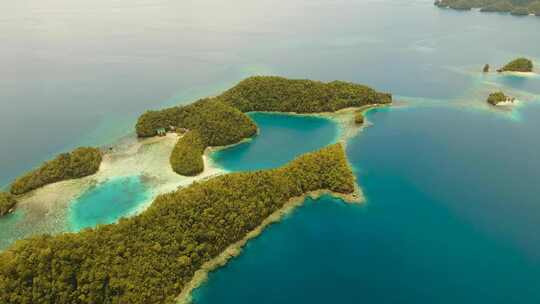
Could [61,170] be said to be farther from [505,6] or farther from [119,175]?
[505,6]

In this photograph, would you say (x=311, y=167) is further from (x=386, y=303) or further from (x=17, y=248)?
(x=17, y=248)

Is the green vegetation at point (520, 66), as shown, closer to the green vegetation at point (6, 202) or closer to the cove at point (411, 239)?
the cove at point (411, 239)

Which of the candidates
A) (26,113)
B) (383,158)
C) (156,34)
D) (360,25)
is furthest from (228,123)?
(360,25)

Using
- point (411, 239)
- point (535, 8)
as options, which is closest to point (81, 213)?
point (411, 239)

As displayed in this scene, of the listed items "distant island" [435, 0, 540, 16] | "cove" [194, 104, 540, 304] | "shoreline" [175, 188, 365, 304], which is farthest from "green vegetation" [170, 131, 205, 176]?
"distant island" [435, 0, 540, 16]

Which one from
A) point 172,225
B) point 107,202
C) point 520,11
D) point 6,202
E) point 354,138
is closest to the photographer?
point 172,225
